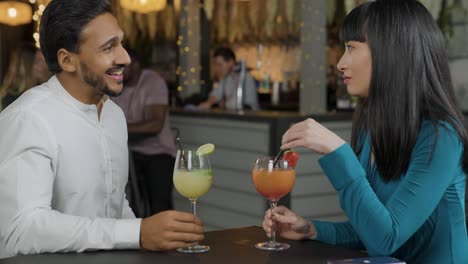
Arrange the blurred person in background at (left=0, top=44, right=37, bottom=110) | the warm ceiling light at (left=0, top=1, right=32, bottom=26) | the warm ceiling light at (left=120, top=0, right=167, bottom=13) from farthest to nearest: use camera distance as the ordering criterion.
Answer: the warm ceiling light at (left=0, top=1, right=32, bottom=26), the warm ceiling light at (left=120, top=0, right=167, bottom=13), the blurred person in background at (left=0, top=44, right=37, bottom=110)

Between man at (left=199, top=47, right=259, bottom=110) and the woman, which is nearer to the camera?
the woman

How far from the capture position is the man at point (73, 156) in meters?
1.81

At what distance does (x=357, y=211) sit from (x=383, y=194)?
0.19m

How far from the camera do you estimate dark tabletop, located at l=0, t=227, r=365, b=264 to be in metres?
1.74

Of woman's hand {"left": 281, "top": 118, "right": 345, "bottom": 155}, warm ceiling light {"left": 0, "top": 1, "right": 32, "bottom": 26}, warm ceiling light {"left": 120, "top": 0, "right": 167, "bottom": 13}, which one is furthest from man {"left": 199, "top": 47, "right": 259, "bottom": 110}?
woman's hand {"left": 281, "top": 118, "right": 345, "bottom": 155}

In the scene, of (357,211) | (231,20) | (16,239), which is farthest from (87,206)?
(231,20)

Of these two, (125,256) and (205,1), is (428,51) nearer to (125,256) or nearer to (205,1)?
(125,256)

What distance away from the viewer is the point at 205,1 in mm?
8211

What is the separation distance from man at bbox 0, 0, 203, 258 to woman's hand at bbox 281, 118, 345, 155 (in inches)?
11.9

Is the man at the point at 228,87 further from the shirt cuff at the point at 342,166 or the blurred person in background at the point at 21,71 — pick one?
the shirt cuff at the point at 342,166

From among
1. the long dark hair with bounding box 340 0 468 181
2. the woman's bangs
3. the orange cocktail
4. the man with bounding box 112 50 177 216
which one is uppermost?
the woman's bangs

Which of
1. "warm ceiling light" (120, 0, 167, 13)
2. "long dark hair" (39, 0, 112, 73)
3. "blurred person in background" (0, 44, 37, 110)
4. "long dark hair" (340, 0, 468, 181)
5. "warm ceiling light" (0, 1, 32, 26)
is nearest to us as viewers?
"long dark hair" (340, 0, 468, 181)

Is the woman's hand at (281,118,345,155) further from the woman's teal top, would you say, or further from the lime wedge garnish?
the lime wedge garnish

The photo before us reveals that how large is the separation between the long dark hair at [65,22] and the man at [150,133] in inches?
129
